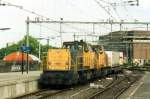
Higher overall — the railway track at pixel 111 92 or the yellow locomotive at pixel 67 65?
the yellow locomotive at pixel 67 65

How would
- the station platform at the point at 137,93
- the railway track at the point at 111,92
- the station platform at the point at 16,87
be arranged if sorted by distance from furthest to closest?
the station platform at the point at 137,93 → the railway track at the point at 111,92 → the station platform at the point at 16,87

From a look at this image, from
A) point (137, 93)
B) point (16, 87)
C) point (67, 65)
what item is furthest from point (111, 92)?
point (16, 87)

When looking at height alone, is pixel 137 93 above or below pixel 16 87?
below

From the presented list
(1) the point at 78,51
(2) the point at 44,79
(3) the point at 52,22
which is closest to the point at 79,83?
(1) the point at 78,51

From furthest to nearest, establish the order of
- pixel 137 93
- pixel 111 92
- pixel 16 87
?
pixel 111 92 → pixel 137 93 → pixel 16 87

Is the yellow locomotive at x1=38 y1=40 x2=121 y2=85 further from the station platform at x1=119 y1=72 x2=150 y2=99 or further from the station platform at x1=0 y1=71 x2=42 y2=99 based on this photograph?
the station platform at x1=119 y1=72 x2=150 y2=99

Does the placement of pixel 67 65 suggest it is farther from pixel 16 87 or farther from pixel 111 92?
pixel 16 87

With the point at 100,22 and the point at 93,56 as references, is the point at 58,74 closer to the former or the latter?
the point at 93,56

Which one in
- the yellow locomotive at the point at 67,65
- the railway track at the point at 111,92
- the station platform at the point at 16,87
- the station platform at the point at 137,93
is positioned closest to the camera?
the station platform at the point at 16,87

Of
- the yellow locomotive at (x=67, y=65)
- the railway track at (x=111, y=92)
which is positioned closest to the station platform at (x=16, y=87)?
the yellow locomotive at (x=67, y=65)

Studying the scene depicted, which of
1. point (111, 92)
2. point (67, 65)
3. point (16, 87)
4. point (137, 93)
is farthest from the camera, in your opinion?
point (67, 65)

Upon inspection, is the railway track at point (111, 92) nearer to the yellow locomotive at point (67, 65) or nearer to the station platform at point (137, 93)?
the station platform at point (137, 93)

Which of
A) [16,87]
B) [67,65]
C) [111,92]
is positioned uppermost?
[67,65]

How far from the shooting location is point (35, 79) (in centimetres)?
A: 3222
